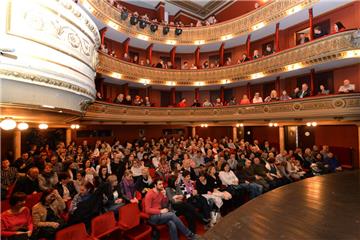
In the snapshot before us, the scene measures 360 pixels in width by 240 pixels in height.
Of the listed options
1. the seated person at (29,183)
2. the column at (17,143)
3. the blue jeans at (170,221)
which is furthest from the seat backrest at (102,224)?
the column at (17,143)

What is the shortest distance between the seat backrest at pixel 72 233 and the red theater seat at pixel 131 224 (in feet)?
2.74

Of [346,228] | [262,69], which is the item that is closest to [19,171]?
[346,228]

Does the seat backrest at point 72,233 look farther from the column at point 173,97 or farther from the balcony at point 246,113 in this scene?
the column at point 173,97

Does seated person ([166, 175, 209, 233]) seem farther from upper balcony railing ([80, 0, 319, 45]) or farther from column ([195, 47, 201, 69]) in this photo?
column ([195, 47, 201, 69])

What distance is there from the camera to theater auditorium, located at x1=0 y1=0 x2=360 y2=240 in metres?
3.29

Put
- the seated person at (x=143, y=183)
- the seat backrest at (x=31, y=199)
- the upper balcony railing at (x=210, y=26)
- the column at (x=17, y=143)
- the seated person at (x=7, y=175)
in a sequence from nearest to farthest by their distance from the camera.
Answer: the seat backrest at (x=31, y=199)
the seated person at (x=7, y=175)
the seated person at (x=143, y=183)
the column at (x=17, y=143)
the upper balcony railing at (x=210, y=26)

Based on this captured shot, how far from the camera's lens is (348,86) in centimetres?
954

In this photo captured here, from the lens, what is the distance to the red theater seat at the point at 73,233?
10.1 feet

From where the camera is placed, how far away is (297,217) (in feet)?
12.6

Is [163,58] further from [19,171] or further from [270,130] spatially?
[19,171]

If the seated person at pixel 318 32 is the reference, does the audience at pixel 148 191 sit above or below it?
below

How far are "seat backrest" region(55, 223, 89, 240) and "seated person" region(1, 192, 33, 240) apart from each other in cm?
70

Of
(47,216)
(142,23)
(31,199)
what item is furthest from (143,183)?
(142,23)

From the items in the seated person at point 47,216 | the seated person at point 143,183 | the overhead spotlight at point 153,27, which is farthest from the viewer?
the overhead spotlight at point 153,27
